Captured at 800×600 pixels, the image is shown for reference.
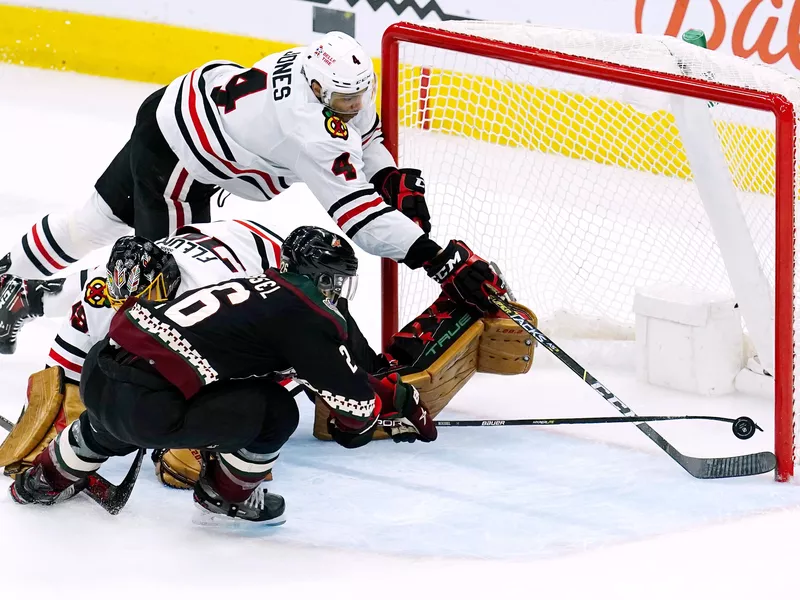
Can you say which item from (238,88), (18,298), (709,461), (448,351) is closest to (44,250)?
(18,298)

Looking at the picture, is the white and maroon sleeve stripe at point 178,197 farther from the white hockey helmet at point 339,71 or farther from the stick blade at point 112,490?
the stick blade at point 112,490

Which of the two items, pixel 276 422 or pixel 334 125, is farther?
pixel 334 125

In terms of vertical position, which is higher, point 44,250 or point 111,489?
point 44,250

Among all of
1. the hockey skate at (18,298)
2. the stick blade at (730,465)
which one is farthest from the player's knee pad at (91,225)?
the stick blade at (730,465)

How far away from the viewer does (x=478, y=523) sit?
2.89 m

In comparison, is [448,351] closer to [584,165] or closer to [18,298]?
[584,165]

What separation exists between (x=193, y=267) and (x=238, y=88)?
2.20ft

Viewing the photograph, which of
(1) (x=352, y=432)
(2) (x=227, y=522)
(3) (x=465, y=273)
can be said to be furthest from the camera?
(3) (x=465, y=273)

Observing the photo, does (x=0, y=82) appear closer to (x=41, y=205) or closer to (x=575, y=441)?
(x=41, y=205)

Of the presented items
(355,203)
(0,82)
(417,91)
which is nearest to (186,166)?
(355,203)

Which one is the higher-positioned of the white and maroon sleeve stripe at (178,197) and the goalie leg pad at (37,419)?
the white and maroon sleeve stripe at (178,197)

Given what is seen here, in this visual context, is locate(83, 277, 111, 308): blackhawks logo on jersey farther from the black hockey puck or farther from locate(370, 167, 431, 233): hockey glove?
the black hockey puck

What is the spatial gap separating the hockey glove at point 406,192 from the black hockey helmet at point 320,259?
2.73 feet

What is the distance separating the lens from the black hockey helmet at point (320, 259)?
8.59 ft
